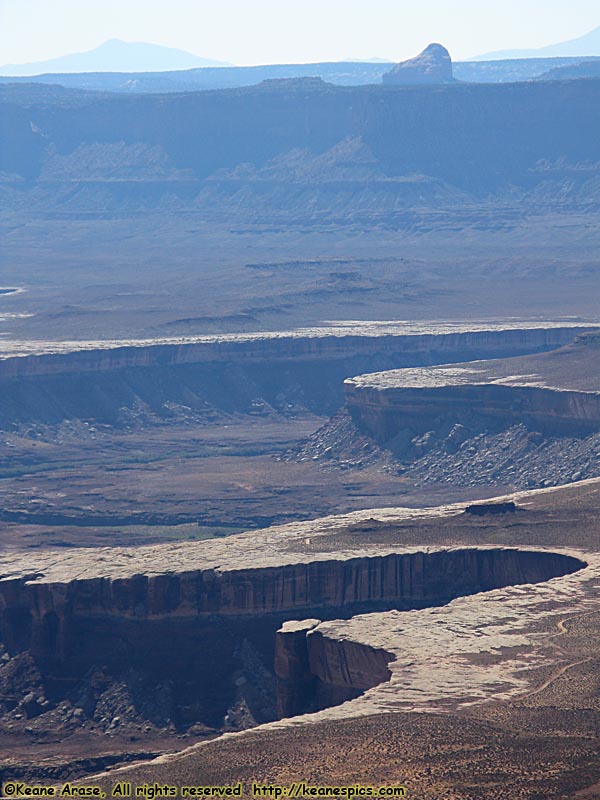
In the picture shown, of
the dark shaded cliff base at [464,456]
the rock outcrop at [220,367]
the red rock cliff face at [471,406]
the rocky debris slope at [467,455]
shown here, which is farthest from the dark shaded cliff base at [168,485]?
the red rock cliff face at [471,406]

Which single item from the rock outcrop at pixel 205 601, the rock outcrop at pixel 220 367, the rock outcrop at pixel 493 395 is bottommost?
the rock outcrop at pixel 220 367

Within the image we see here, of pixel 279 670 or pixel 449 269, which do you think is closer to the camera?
pixel 279 670

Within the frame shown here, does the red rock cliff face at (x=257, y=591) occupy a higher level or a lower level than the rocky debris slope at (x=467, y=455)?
higher

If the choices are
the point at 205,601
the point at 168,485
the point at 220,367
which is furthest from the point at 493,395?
the point at 205,601

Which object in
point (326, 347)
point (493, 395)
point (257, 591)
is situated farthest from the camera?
point (326, 347)

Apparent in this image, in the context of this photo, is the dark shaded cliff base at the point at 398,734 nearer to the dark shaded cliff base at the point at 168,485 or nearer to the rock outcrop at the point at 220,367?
the dark shaded cliff base at the point at 168,485

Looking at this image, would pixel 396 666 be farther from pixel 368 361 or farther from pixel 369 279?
pixel 369 279

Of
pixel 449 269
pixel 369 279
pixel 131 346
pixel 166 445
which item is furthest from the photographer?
pixel 449 269

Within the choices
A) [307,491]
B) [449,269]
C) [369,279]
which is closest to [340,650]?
[307,491]

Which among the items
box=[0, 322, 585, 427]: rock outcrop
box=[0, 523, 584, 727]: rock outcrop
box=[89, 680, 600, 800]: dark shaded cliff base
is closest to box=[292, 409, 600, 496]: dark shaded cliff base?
box=[0, 322, 585, 427]: rock outcrop

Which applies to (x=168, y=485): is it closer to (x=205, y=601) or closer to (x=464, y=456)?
(x=464, y=456)

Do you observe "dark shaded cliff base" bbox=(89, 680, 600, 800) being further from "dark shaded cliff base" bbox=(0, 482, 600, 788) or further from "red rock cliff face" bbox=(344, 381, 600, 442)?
"red rock cliff face" bbox=(344, 381, 600, 442)
